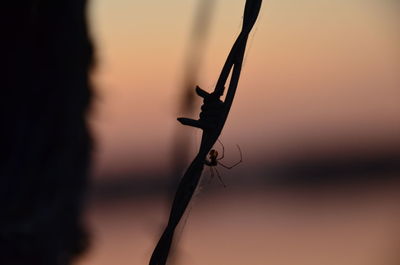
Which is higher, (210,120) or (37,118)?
(210,120)

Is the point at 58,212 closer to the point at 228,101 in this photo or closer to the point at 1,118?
the point at 1,118

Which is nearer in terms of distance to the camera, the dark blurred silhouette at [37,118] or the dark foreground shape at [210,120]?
the dark foreground shape at [210,120]

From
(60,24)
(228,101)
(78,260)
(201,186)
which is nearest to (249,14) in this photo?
(228,101)

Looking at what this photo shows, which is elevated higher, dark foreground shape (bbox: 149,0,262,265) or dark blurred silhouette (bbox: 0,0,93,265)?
dark foreground shape (bbox: 149,0,262,265)

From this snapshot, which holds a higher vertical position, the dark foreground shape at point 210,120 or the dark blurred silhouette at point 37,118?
the dark foreground shape at point 210,120

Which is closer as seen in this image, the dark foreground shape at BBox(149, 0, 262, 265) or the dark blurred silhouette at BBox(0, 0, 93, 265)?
the dark foreground shape at BBox(149, 0, 262, 265)

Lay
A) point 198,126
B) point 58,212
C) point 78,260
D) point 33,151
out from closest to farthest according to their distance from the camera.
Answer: point 198,126
point 33,151
point 58,212
point 78,260

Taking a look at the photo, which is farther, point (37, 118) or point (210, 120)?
point (37, 118)

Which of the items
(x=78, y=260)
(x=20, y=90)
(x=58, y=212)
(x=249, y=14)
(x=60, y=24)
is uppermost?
(x=249, y=14)
